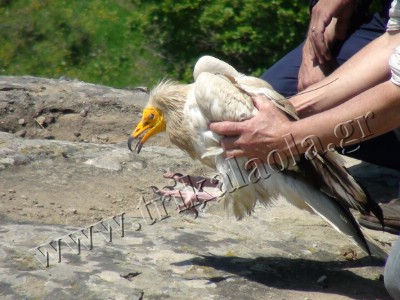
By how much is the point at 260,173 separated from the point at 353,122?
0.59 m

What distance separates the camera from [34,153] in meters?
5.48

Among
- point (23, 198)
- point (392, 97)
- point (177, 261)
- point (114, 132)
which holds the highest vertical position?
point (114, 132)

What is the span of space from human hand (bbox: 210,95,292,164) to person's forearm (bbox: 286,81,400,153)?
60 mm

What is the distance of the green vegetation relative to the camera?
334 inches

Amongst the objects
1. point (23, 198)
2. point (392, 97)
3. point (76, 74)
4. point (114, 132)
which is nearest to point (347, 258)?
point (392, 97)

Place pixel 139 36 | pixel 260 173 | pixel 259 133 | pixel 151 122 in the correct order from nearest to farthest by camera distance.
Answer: pixel 259 133 < pixel 260 173 < pixel 151 122 < pixel 139 36

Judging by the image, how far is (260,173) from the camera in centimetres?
431

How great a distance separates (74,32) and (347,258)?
6.46m

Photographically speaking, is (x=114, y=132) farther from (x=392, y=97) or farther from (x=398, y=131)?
(x=392, y=97)

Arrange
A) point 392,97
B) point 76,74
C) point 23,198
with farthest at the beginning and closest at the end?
→ point 76,74 < point 23,198 < point 392,97

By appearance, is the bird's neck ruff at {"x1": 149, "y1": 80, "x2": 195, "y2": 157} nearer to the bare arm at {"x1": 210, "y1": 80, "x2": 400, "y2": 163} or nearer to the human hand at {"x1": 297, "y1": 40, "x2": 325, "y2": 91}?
the bare arm at {"x1": 210, "y1": 80, "x2": 400, "y2": 163}

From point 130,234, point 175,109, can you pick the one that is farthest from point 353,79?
point 130,234

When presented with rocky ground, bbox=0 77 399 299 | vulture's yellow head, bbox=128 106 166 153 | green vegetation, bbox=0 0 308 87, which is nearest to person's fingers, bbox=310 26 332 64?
rocky ground, bbox=0 77 399 299

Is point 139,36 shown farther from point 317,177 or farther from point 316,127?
point 316,127
